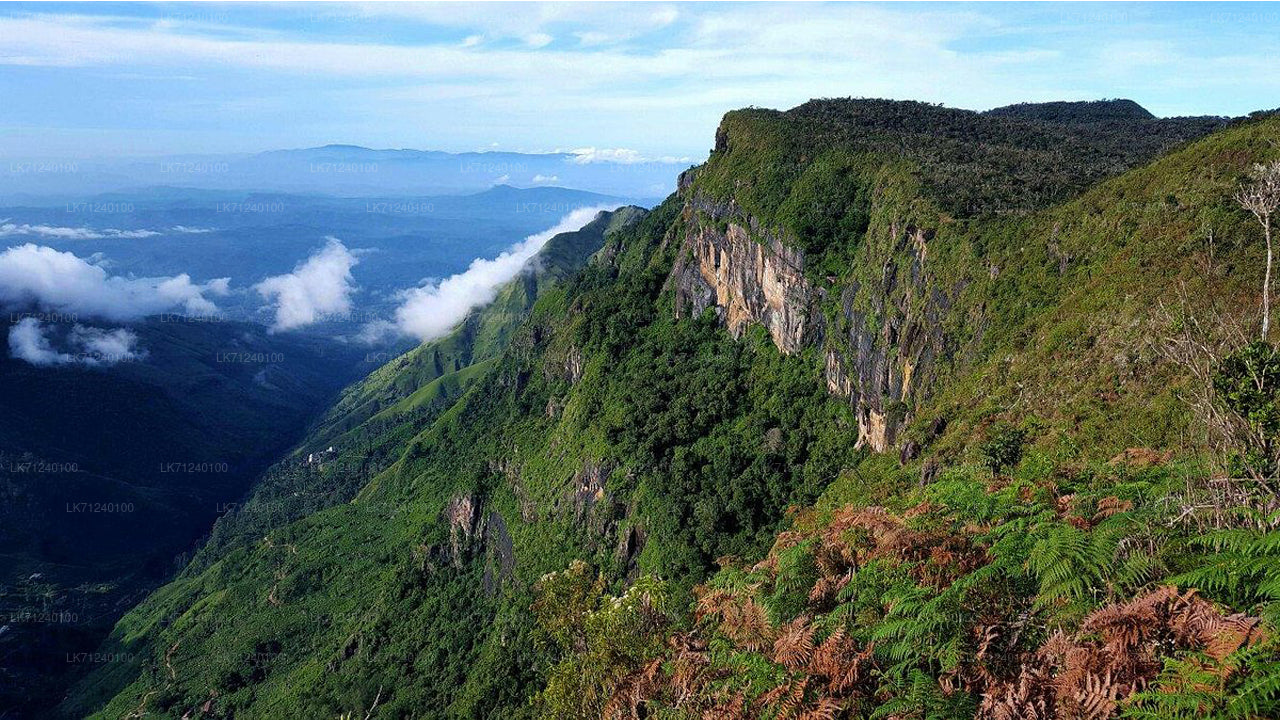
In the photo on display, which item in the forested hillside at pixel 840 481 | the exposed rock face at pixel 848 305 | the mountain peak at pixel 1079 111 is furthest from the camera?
the mountain peak at pixel 1079 111

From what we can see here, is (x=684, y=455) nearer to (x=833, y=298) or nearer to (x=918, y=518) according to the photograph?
(x=833, y=298)

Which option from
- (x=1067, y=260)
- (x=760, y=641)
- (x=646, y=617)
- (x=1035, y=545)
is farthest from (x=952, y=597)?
(x=1067, y=260)

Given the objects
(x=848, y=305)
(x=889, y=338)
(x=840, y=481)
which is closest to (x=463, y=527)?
(x=848, y=305)

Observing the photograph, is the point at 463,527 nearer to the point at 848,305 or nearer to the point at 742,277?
the point at 742,277

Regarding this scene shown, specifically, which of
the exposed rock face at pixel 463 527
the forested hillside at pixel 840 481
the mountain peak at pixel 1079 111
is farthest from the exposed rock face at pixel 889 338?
the mountain peak at pixel 1079 111

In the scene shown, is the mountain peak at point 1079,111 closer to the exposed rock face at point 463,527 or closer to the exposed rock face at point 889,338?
the exposed rock face at point 889,338

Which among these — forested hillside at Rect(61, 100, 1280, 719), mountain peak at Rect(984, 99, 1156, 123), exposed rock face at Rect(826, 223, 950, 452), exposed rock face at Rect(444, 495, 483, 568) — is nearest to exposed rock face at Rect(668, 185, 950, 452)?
exposed rock face at Rect(826, 223, 950, 452)
